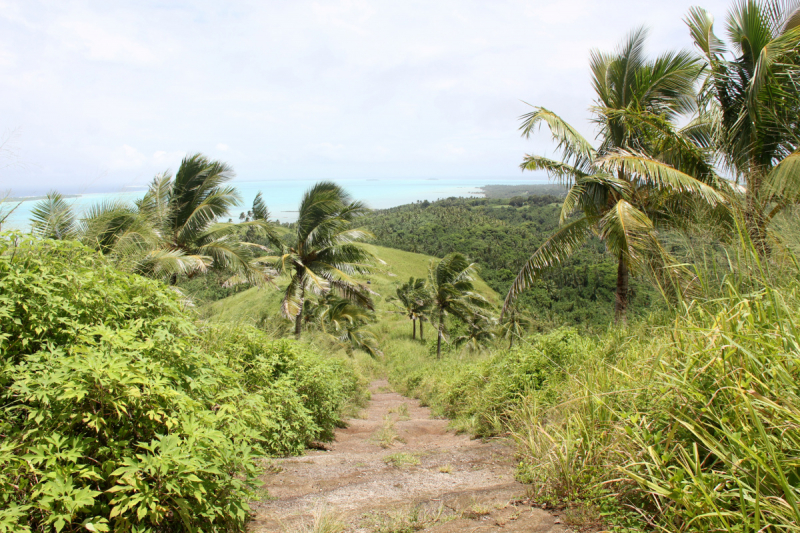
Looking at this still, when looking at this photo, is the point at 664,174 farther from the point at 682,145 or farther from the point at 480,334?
the point at 480,334

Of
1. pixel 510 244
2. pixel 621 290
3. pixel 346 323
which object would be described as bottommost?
pixel 346 323

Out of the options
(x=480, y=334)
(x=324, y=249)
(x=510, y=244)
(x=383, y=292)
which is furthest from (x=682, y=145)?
(x=510, y=244)

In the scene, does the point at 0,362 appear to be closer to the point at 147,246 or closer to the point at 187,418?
the point at 187,418

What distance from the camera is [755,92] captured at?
7.00m

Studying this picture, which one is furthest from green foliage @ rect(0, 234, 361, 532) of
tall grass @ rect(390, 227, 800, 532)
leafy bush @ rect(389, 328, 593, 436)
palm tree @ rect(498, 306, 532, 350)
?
palm tree @ rect(498, 306, 532, 350)

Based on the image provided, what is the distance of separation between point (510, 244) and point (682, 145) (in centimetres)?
8771

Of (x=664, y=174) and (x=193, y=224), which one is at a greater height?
(x=664, y=174)

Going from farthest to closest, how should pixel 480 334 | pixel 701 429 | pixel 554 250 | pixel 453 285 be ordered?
pixel 480 334, pixel 453 285, pixel 554 250, pixel 701 429

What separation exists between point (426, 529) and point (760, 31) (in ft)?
31.6

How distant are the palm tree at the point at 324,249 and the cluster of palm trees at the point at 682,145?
21.6ft

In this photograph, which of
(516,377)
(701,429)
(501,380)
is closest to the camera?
(701,429)

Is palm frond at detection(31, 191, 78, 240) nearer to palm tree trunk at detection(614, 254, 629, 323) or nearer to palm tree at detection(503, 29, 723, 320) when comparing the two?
palm tree at detection(503, 29, 723, 320)

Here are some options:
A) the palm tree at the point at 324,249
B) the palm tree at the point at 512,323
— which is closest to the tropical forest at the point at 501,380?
the palm tree at the point at 324,249

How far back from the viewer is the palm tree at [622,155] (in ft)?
26.4
